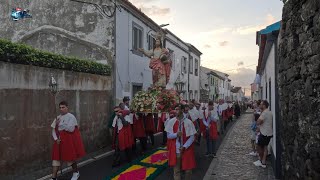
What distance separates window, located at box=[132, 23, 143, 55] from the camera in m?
18.4

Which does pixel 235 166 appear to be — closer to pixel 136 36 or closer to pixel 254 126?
pixel 254 126

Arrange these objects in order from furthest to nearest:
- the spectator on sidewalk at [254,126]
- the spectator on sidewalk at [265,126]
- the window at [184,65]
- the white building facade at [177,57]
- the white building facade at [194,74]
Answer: the white building facade at [194,74]
the window at [184,65]
the white building facade at [177,57]
the spectator on sidewalk at [254,126]
the spectator on sidewalk at [265,126]

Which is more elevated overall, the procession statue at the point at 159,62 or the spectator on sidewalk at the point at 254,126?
the procession statue at the point at 159,62

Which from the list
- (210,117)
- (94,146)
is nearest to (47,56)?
(94,146)

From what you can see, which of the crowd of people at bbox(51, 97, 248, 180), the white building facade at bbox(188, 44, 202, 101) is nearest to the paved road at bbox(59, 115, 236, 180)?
the crowd of people at bbox(51, 97, 248, 180)

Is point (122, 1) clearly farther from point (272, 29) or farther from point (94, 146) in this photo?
point (272, 29)

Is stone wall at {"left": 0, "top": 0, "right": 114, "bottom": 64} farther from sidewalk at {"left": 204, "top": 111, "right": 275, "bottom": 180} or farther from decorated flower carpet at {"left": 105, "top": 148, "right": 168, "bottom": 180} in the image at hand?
sidewalk at {"left": 204, "top": 111, "right": 275, "bottom": 180}

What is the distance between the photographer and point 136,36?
18875mm

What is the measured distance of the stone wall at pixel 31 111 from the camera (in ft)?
29.3

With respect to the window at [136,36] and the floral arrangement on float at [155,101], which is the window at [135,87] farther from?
the floral arrangement on float at [155,101]

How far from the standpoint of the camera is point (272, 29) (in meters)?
8.41

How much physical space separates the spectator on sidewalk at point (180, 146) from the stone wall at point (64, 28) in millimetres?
8311

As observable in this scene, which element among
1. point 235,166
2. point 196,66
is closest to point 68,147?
point 235,166

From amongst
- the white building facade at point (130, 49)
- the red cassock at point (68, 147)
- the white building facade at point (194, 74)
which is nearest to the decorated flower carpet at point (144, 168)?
the red cassock at point (68, 147)
